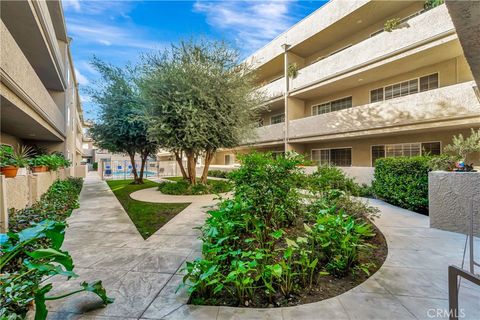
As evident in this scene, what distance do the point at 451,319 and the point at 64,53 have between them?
18.4 meters

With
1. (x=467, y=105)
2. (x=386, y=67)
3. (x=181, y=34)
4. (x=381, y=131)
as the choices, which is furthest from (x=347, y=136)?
(x=181, y=34)

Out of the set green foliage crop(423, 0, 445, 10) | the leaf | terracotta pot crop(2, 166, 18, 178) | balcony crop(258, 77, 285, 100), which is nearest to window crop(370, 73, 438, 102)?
green foliage crop(423, 0, 445, 10)

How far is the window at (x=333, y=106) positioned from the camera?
13.0m

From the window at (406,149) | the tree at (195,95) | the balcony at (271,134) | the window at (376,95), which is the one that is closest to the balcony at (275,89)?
the balcony at (271,134)

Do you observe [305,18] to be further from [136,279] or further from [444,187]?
[136,279]

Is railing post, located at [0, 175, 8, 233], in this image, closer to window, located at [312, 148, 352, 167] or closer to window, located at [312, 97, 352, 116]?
window, located at [312, 148, 352, 167]

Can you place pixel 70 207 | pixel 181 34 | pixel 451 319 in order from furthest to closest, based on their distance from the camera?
pixel 181 34, pixel 70 207, pixel 451 319

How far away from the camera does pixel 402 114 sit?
9406mm

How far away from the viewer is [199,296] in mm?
2564

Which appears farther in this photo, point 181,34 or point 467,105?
point 181,34

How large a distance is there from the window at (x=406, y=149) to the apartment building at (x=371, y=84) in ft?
0.12

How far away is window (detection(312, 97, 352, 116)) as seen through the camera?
1299 centimetres

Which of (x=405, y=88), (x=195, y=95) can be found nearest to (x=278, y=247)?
(x=195, y=95)

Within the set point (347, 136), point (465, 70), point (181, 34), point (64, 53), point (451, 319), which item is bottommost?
point (451, 319)
